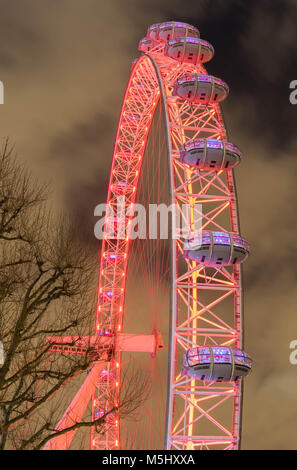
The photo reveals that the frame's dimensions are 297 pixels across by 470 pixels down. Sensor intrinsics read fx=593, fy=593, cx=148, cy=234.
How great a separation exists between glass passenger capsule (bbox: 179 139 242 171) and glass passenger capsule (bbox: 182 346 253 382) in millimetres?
7270

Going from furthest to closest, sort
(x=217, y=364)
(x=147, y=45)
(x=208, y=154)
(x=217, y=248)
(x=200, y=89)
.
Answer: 1. (x=147, y=45)
2. (x=200, y=89)
3. (x=208, y=154)
4. (x=217, y=248)
5. (x=217, y=364)

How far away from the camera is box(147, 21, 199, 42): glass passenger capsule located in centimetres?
2928

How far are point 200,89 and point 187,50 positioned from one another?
337 cm

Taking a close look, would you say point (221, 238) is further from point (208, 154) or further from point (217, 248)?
point (208, 154)

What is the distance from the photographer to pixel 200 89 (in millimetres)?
24391

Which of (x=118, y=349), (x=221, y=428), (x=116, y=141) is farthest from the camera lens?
(x=116, y=141)

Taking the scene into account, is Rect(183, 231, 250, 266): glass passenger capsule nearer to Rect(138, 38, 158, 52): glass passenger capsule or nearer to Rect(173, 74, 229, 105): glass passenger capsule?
Rect(173, 74, 229, 105): glass passenger capsule

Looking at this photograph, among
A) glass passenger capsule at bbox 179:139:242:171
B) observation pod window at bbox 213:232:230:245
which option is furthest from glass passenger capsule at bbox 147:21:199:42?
observation pod window at bbox 213:232:230:245

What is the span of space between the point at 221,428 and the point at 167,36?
1899 cm

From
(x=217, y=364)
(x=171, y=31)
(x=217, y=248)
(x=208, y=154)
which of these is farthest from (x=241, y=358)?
(x=171, y=31)

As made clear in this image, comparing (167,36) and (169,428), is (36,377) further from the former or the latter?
(167,36)

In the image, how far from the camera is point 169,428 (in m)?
18.5

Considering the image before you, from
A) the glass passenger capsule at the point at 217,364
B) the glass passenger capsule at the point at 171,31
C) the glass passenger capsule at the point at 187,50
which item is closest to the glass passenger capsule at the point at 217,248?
the glass passenger capsule at the point at 217,364
